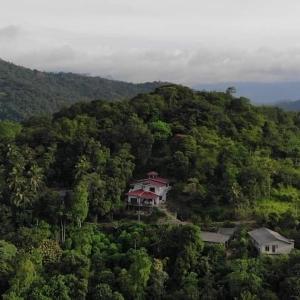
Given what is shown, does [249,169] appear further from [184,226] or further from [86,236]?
[86,236]

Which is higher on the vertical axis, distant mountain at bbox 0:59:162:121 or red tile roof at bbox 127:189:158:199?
distant mountain at bbox 0:59:162:121

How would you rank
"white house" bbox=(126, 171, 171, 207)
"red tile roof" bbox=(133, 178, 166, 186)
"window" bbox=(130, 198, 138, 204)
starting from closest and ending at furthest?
"white house" bbox=(126, 171, 171, 207), "window" bbox=(130, 198, 138, 204), "red tile roof" bbox=(133, 178, 166, 186)

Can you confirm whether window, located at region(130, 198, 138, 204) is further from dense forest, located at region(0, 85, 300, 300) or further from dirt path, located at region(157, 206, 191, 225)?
dirt path, located at region(157, 206, 191, 225)

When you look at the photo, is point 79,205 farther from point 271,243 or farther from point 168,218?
point 271,243

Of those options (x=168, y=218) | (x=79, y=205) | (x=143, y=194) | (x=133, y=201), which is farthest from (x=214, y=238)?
(x=79, y=205)

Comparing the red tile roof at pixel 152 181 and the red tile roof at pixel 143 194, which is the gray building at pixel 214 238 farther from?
the red tile roof at pixel 152 181

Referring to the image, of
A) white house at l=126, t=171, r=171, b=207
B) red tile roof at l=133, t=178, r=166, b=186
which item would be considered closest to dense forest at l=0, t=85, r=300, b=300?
white house at l=126, t=171, r=171, b=207

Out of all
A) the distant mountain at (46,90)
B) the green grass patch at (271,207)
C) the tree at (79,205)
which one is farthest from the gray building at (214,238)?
the distant mountain at (46,90)
